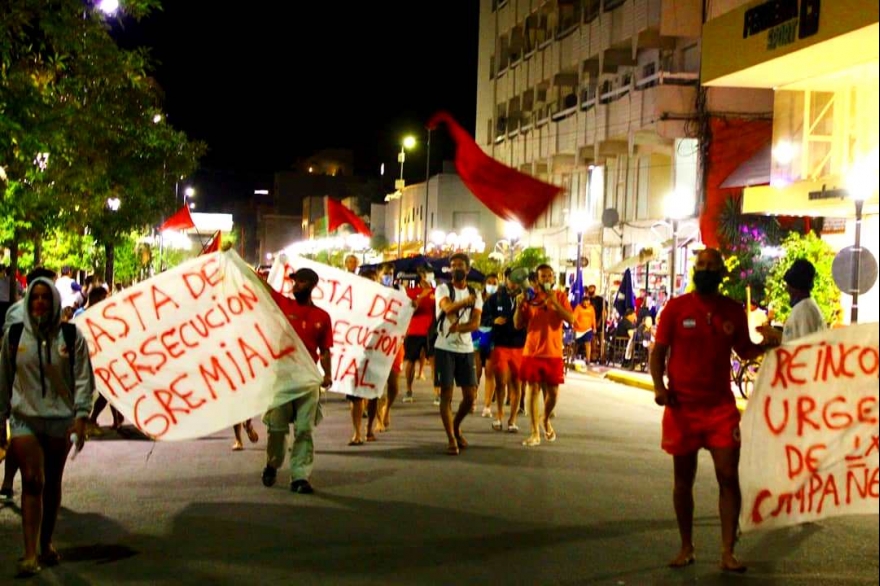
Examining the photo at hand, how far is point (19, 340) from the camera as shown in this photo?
6.80m

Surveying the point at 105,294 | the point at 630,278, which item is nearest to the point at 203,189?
the point at 630,278

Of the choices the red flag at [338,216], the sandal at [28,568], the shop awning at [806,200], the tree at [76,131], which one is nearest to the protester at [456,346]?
the tree at [76,131]

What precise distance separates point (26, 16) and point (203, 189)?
153 meters

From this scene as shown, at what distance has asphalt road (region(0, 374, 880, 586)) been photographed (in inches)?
272

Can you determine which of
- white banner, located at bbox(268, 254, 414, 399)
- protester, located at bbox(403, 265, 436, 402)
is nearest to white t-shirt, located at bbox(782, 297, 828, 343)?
white banner, located at bbox(268, 254, 414, 399)

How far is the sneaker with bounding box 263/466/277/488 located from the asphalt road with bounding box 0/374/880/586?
0.24 feet

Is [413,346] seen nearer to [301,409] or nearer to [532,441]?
[532,441]

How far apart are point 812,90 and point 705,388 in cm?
1608

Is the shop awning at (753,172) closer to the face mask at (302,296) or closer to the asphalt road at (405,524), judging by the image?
the asphalt road at (405,524)

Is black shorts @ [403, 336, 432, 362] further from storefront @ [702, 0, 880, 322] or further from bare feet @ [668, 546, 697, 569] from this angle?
bare feet @ [668, 546, 697, 569]

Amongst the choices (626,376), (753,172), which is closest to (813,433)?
(626,376)

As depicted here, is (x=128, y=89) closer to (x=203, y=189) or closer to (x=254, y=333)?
(x=254, y=333)

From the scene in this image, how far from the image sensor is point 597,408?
16625 mm

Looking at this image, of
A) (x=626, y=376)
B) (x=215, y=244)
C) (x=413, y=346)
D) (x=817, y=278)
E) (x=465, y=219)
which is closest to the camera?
(x=215, y=244)
